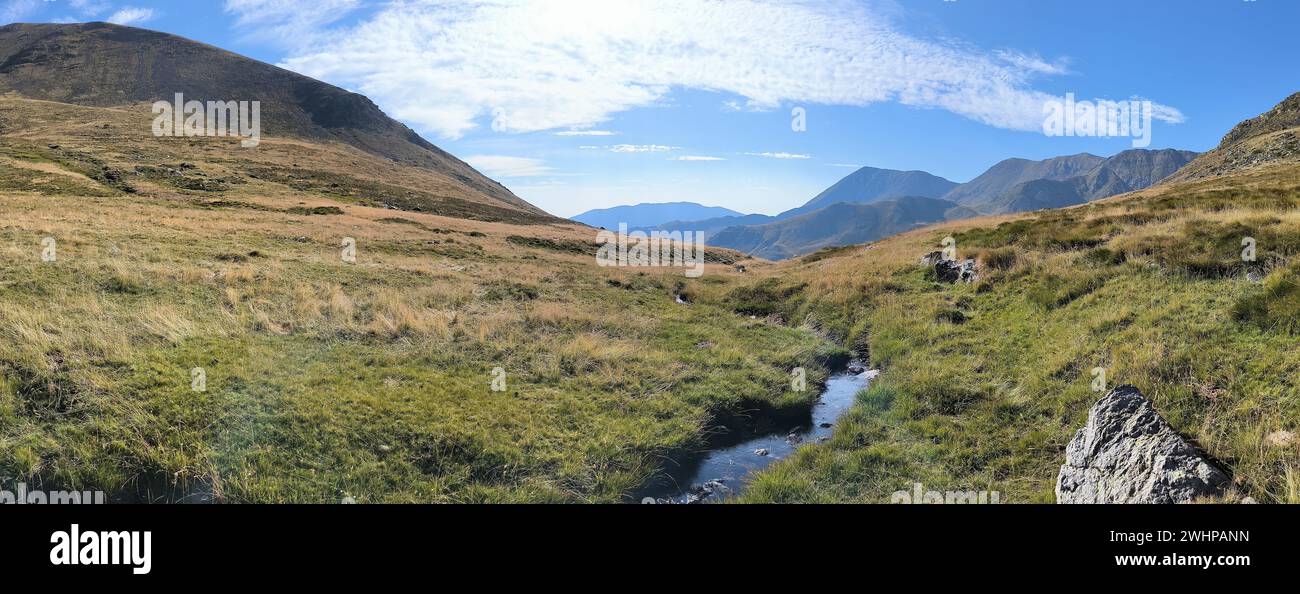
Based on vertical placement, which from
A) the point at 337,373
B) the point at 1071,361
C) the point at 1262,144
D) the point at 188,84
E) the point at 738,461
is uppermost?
the point at 188,84

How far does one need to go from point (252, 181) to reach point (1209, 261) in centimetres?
8829

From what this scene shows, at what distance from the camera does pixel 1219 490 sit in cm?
620

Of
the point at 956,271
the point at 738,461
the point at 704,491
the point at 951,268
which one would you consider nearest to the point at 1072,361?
the point at 738,461

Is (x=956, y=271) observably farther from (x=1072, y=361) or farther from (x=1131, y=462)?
(x=1131, y=462)

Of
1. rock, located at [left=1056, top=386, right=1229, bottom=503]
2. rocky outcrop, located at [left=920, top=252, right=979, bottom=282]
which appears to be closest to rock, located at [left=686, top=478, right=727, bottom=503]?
rock, located at [left=1056, top=386, right=1229, bottom=503]

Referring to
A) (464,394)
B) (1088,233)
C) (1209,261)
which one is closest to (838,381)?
(1209,261)

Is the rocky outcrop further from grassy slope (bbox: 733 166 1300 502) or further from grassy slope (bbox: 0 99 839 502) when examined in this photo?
grassy slope (bbox: 0 99 839 502)

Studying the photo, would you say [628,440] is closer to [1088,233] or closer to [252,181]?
[1088,233]

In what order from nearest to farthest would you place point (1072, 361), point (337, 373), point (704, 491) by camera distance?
point (704, 491), point (1072, 361), point (337, 373)

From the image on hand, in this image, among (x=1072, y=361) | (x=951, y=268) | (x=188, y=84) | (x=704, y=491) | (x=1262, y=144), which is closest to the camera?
(x=704, y=491)

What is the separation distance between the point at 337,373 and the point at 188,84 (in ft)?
608

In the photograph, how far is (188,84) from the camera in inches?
5605

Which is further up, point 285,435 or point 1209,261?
point 1209,261
